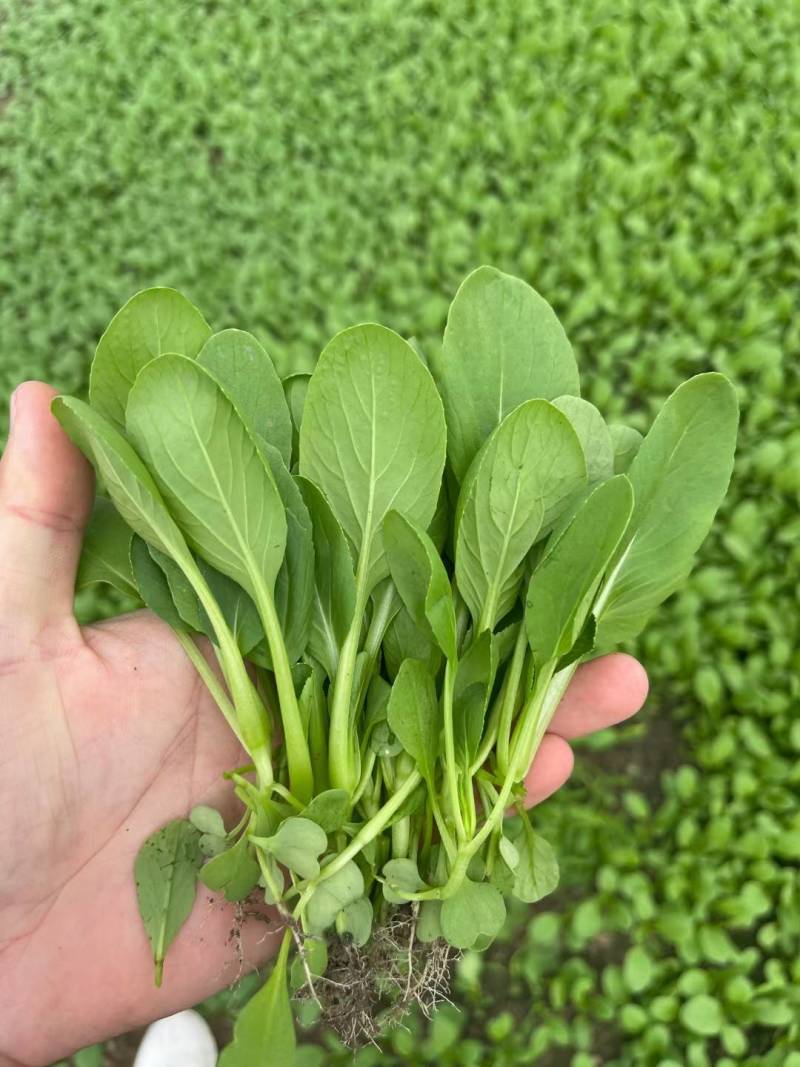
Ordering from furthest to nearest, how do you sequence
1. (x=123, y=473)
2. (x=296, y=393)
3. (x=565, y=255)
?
(x=565, y=255) < (x=296, y=393) < (x=123, y=473)

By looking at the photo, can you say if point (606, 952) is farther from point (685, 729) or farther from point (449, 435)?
point (449, 435)

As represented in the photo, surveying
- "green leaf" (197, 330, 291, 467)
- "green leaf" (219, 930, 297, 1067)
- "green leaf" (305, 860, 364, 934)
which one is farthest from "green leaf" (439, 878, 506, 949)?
"green leaf" (197, 330, 291, 467)

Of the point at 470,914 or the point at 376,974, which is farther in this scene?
the point at 376,974

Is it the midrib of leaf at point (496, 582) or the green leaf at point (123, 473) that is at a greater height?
the green leaf at point (123, 473)

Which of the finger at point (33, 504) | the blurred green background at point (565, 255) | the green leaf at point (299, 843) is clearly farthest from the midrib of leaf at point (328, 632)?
the blurred green background at point (565, 255)

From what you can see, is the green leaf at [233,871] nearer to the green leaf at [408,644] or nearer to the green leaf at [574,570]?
the green leaf at [408,644]

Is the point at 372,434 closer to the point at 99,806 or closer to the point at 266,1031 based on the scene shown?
the point at 99,806

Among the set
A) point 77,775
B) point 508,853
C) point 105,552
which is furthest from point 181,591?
point 508,853
